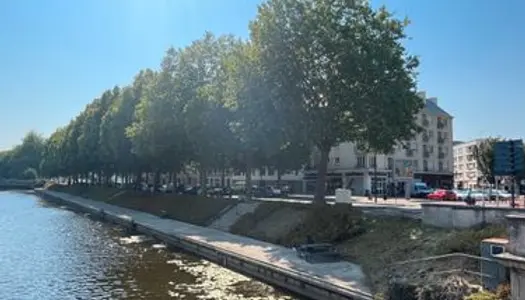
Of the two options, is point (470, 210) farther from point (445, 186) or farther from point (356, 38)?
point (445, 186)

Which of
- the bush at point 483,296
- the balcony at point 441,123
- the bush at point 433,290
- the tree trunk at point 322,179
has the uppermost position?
the balcony at point 441,123

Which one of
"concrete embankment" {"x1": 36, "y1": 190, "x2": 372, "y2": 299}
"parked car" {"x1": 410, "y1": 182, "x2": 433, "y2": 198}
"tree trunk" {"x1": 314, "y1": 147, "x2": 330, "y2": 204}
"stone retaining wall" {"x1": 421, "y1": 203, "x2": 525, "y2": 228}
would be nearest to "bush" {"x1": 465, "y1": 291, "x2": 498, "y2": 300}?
"concrete embankment" {"x1": 36, "y1": 190, "x2": 372, "y2": 299}

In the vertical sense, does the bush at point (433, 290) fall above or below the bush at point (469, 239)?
below

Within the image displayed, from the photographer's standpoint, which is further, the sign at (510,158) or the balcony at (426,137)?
the balcony at (426,137)

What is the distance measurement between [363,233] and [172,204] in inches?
1263

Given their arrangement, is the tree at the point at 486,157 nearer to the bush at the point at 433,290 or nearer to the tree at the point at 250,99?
the tree at the point at 250,99

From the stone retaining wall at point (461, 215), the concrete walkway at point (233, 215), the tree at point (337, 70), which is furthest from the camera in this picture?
the concrete walkway at point (233, 215)

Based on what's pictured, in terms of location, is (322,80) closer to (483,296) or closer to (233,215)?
(233,215)

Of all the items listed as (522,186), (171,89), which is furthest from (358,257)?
(522,186)

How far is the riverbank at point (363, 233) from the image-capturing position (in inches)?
709

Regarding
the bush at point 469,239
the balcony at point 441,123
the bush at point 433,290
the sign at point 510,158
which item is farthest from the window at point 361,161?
the bush at point 433,290

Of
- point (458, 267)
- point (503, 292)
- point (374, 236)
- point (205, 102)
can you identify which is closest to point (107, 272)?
point (374, 236)

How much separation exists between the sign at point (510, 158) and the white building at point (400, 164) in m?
53.8

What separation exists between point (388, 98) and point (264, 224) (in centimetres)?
1161
